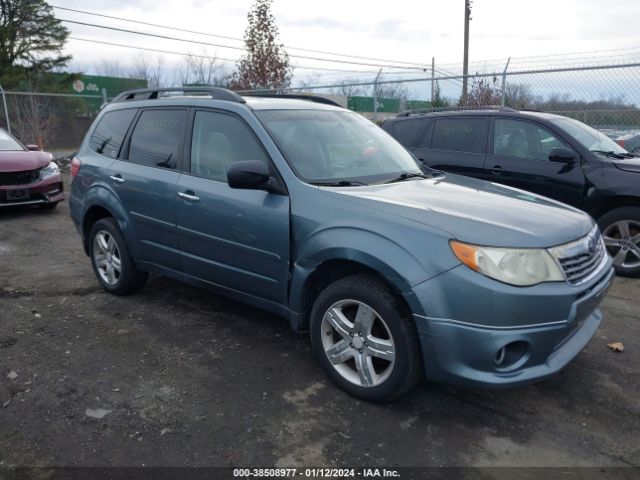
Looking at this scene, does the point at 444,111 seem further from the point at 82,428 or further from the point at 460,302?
the point at 82,428

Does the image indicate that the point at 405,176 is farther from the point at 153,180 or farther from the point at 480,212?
the point at 153,180

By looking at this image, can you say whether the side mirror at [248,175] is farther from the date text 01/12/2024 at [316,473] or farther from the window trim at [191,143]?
the date text 01/12/2024 at [316,473]

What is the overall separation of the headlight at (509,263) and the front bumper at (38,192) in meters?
7.81

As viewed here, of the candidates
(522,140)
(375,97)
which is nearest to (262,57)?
(375,97)

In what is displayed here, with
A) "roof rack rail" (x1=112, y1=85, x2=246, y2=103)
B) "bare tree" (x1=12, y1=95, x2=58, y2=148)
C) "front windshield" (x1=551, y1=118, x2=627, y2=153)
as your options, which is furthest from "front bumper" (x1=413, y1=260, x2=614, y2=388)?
"bare tree" (x1=12, y1=95, x2=58, y2=148)

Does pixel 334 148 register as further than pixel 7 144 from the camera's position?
No

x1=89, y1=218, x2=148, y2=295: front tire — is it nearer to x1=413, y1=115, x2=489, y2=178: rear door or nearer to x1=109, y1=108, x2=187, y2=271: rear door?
x1=109, y1=108, x2=187, y2=271: rear door

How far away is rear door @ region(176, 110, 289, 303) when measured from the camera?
140 inches

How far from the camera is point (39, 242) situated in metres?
7.19

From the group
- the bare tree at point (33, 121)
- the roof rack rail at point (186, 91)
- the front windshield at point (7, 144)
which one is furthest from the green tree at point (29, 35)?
the roof rack rail at point (186, 91)

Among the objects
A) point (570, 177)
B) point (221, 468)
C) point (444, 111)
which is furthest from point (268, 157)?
point (444, 111)

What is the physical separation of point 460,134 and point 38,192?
6.58m

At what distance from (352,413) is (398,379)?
362 mm

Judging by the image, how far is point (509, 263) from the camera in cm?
278
